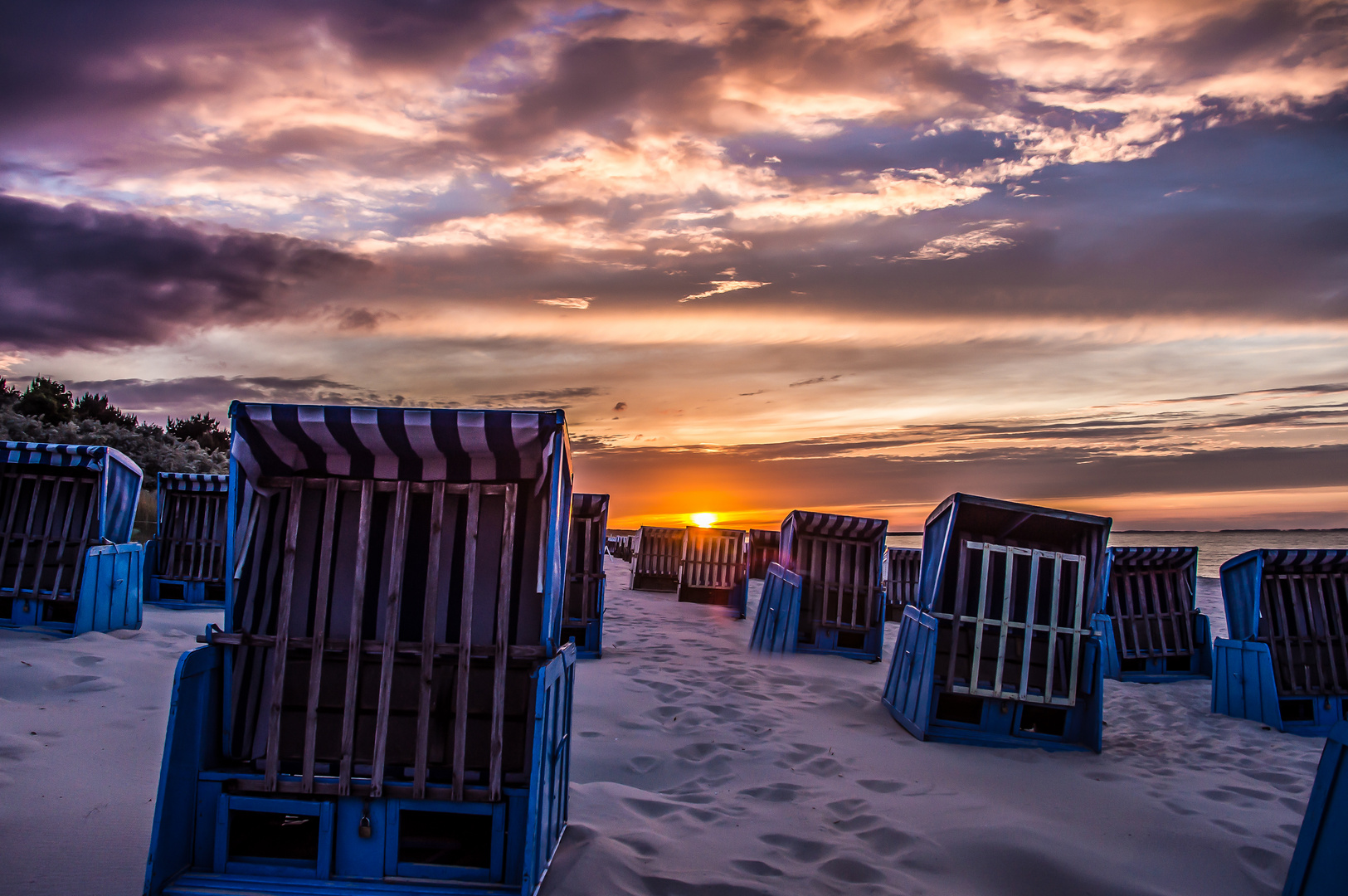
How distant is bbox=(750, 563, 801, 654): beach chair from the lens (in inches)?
507

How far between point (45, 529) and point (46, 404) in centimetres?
3448

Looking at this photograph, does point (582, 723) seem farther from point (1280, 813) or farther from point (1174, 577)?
point (1174, 577)

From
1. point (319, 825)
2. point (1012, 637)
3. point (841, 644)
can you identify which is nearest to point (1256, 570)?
point (1012, 637)

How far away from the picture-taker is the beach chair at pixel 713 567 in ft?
71.1

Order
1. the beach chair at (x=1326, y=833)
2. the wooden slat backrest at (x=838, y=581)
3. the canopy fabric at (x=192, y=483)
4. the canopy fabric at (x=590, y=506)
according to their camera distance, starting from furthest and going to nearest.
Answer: the canopy fabric at (x=192, y=483) < the wooden slat backrest at (x=838, y=581) < the canopy fabric at (x=590, y=506) < the beach chair at (x=1326, y=833)

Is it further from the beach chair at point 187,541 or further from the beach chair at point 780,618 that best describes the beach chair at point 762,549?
the beach chair at point 187,541

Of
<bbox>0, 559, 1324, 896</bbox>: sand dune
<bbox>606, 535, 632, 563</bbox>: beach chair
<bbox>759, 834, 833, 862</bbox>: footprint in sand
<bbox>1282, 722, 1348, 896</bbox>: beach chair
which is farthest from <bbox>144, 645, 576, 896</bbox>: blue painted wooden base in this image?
<bbox>606, 535, 632, 563</bbox>: beach chair

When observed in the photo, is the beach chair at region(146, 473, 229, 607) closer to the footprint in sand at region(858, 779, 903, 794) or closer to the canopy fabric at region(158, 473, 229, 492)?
the canopy fabric at region(158, 473, 229, 492)

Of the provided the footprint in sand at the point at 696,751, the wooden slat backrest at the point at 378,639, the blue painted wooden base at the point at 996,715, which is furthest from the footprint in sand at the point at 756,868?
the blue painted wooden base at the point at 996,715

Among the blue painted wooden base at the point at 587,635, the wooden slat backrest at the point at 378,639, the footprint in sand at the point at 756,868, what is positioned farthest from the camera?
the blue painted wooden base at the point at 587,635

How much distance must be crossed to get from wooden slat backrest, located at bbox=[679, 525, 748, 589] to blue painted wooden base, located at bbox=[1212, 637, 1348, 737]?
12.7 m

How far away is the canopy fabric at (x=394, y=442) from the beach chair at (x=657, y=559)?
20207 millimetres

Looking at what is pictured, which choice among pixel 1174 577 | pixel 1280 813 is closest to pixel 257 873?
pixel 1280 813

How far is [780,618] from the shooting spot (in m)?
13.2
